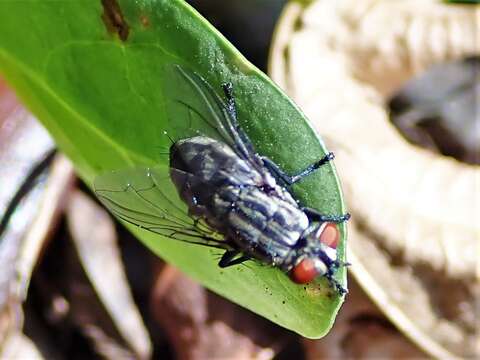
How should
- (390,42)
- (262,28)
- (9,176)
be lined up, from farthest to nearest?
(262,28), (390,42), (9,176)

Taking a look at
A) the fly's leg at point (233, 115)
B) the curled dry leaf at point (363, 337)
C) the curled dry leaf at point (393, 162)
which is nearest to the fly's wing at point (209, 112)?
the fly's leg at point (233, 115)

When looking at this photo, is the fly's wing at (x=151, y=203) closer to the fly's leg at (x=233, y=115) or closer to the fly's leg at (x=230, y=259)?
the fly's leg at (x=230, y=259)

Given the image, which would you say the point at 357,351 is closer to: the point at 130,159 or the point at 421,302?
the point at 421,302

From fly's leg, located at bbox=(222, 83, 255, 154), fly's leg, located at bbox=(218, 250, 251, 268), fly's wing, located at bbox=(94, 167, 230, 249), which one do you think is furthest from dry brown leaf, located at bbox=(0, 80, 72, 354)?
fly's leg, located at bbox=(222, 83, 255, 154)

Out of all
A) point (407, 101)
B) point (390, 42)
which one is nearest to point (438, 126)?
point (407, 101)

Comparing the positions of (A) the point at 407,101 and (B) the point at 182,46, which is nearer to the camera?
(B) the point at 182,46

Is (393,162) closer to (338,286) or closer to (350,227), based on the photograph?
(350,227)
